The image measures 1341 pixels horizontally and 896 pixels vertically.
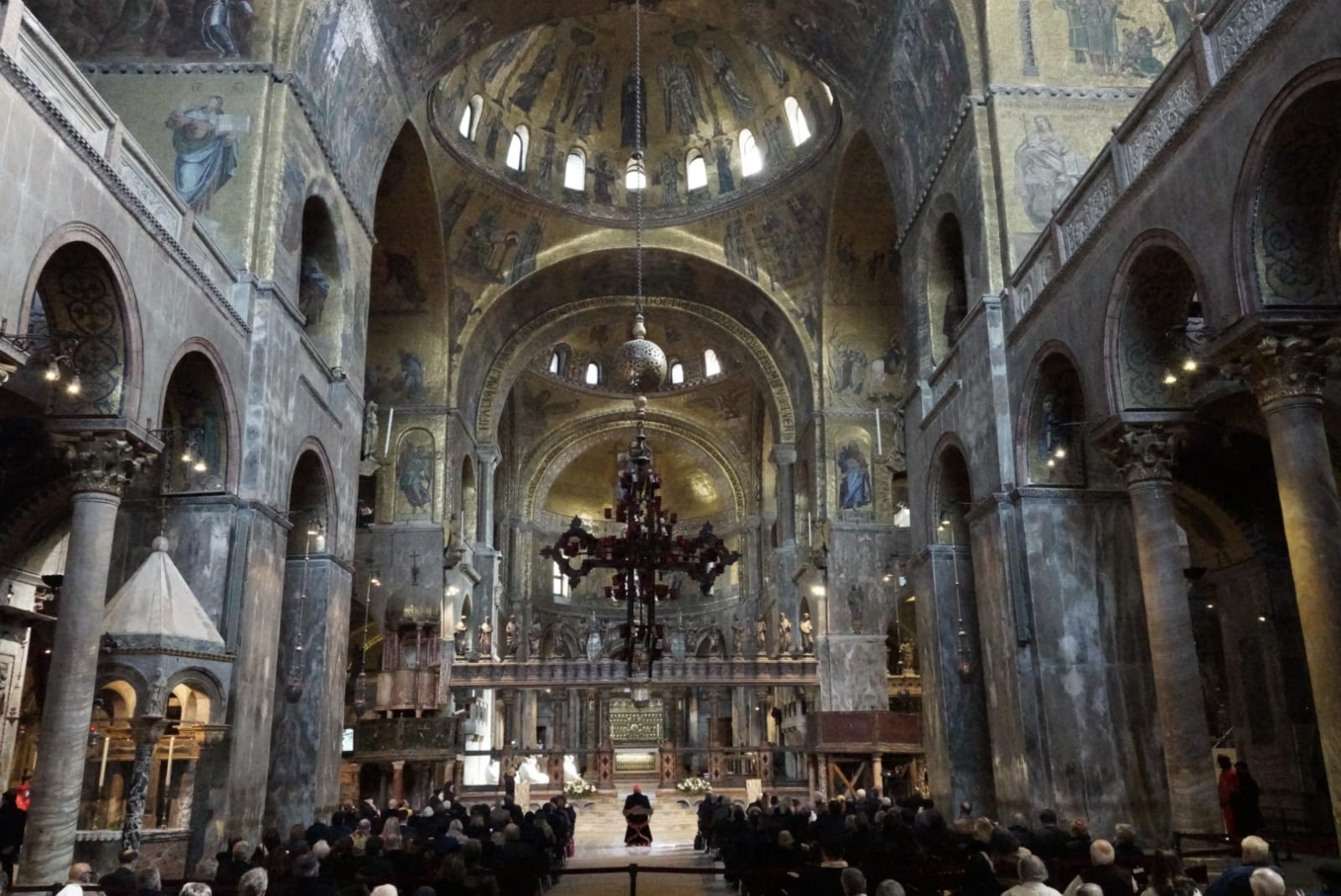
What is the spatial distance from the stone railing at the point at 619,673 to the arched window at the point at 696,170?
39.1 feet

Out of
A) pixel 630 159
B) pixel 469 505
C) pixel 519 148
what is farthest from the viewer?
pixel 469 505

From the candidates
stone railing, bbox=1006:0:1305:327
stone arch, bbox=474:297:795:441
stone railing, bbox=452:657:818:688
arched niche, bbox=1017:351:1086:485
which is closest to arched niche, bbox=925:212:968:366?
stone railing, bbox=1006:0:1305:327

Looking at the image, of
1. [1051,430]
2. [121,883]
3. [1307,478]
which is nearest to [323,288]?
[1051,430]

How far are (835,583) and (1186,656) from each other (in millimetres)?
13797

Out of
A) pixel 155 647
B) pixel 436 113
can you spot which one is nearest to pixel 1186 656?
pixel 155 647

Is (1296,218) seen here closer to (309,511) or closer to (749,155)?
(309,511)

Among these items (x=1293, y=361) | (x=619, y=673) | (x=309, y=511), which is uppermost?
(x=309, y=511)

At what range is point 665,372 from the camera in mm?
17625

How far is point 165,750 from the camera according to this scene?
1121cm

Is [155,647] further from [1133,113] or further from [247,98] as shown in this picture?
[1133,113]

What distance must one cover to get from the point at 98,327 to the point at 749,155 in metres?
18.1

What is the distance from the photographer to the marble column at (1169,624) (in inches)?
370

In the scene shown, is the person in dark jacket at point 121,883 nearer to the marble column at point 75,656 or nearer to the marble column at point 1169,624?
the marble column at point 75,656

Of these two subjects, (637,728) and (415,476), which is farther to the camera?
(637,728)
